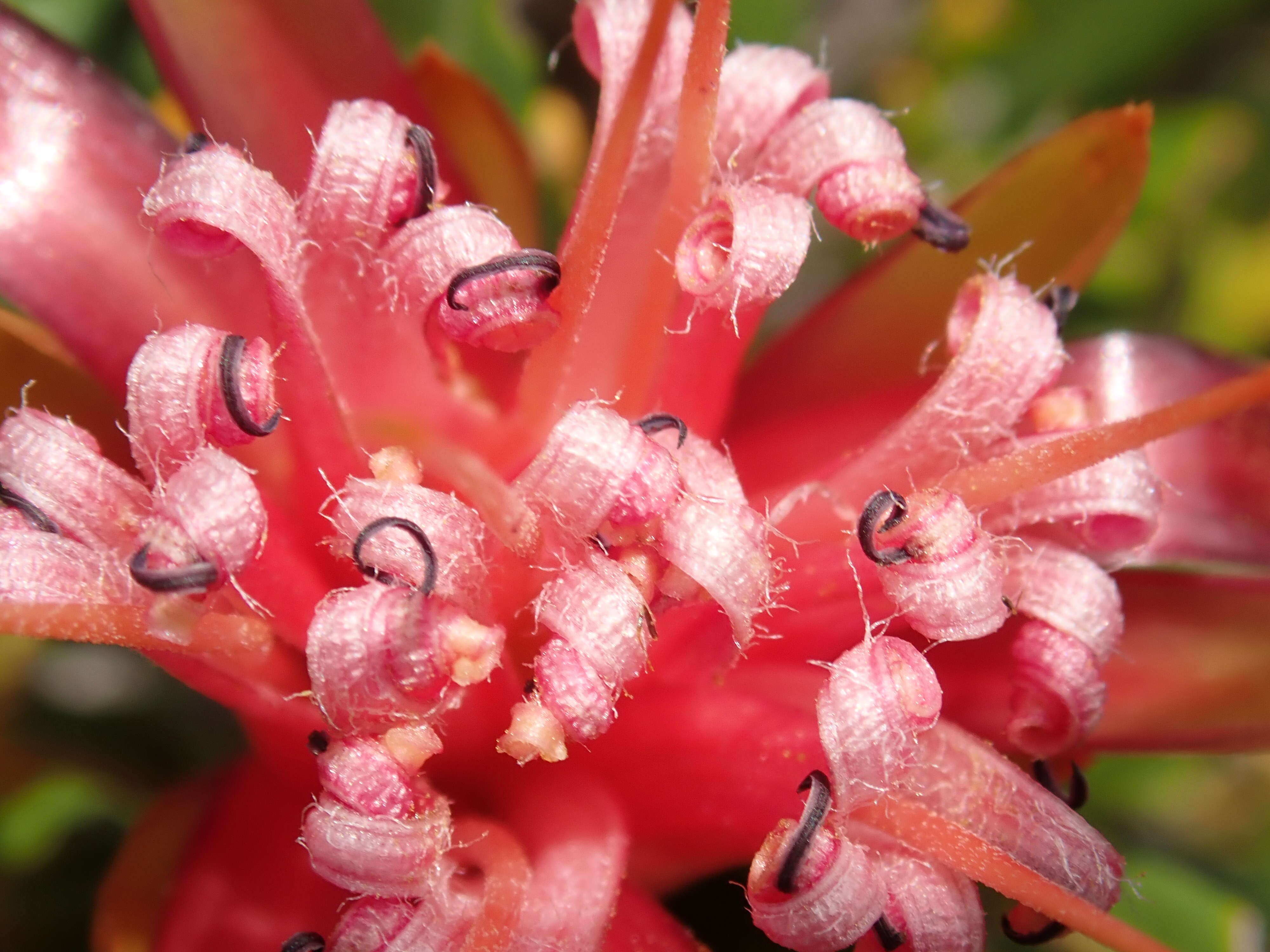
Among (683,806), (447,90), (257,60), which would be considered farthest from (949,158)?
(683,806)

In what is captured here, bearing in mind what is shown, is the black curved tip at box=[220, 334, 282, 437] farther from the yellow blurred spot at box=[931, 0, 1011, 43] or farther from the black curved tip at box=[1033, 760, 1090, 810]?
the yellow blurred spot at box=[931, 0, 1011, 43]

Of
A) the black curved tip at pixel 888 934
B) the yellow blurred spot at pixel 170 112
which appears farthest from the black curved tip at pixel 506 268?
the yellow blurred spot at pixel 170 112

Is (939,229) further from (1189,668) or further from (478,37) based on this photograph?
(478,37)

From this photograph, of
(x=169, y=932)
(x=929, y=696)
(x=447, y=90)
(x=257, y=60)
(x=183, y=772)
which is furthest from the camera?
(x=183, y=772)

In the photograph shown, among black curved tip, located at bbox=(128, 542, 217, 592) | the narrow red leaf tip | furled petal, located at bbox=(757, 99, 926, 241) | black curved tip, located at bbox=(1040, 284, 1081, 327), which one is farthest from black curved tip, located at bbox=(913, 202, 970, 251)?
black curved tip, located at bbox=(128, 542, 217, 592)

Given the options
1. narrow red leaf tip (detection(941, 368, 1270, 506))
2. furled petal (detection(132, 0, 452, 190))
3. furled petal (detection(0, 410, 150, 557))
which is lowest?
furled petal (detection(0, 410, 150, 557))

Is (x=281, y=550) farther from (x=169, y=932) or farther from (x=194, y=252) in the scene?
(x=169, y=932)
